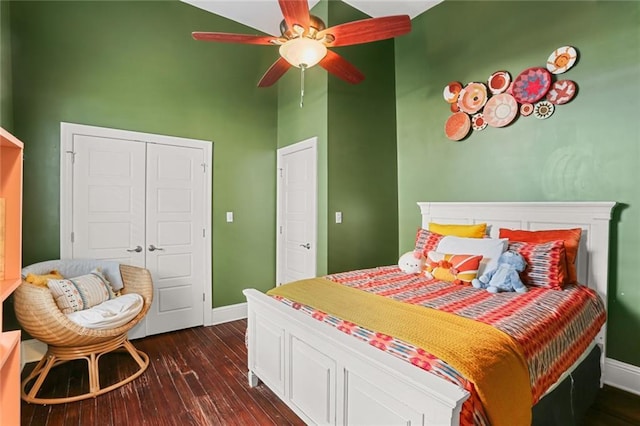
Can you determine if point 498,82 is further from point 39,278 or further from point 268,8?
point 39,278

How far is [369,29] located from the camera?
2.04 meters

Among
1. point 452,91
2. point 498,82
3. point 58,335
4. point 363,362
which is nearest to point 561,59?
point 498,82

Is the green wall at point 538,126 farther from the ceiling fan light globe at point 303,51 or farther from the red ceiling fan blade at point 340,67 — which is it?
the ceiling fan light globe at point 303,51

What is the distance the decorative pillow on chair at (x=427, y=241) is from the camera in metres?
2.85

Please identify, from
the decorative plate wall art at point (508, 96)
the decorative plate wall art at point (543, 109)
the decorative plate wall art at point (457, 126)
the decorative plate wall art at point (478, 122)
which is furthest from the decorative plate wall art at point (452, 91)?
the decorative plate wall art at point (543, 109)

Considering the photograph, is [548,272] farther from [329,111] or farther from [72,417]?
[72,417]

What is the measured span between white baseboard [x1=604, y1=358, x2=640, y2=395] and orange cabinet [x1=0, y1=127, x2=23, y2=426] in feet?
11.7

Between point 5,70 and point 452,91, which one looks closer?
point 5,70

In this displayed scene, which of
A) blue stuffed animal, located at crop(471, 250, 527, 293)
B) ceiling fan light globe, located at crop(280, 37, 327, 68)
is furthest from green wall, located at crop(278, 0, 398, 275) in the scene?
blue stuffed animal, located at crop(471, 250, 527, 293)

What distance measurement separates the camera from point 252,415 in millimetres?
2043

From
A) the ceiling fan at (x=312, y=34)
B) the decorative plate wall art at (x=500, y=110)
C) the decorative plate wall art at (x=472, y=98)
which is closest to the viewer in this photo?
the ceiling fan at (x=312, y=34)

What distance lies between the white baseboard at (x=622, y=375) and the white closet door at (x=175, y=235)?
3.70 metres

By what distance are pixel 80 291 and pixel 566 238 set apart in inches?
145

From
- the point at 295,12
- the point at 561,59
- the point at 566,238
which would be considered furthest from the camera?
the point at 561,59
